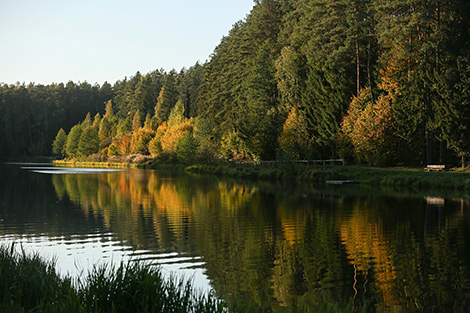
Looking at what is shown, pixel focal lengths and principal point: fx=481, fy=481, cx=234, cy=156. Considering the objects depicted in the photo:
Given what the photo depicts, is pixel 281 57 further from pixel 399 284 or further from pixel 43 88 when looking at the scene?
pixel 43 88

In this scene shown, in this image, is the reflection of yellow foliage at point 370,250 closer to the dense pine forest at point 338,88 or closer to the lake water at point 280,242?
the lake water at point 280,242

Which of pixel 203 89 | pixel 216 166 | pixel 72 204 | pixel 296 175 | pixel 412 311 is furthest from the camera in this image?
pixel 203 89

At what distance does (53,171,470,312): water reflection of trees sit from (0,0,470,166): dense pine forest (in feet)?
45.1

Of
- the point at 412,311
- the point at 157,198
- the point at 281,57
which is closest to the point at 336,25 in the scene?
the point at 281,57

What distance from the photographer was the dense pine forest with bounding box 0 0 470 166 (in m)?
38.1

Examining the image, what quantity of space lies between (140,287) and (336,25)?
168ft

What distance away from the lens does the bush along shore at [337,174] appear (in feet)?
113

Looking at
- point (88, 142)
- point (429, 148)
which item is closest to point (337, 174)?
point (429, 148)

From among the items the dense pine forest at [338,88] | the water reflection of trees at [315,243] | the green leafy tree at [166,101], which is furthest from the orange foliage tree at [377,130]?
the green leafy tree at [166,101]

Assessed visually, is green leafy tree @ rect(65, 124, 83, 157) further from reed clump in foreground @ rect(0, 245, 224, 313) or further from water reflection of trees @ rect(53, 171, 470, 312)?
reed clump in foreground @ rect(0, 245, 224, 313)

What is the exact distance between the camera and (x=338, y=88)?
5234 cm

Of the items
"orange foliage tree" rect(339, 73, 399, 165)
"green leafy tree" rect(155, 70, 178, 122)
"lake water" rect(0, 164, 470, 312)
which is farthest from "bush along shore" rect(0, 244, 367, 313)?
"green leafy tree" rect(155, 70, 178, 122)

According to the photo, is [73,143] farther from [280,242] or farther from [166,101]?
[280,242]

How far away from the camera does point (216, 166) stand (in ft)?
220
